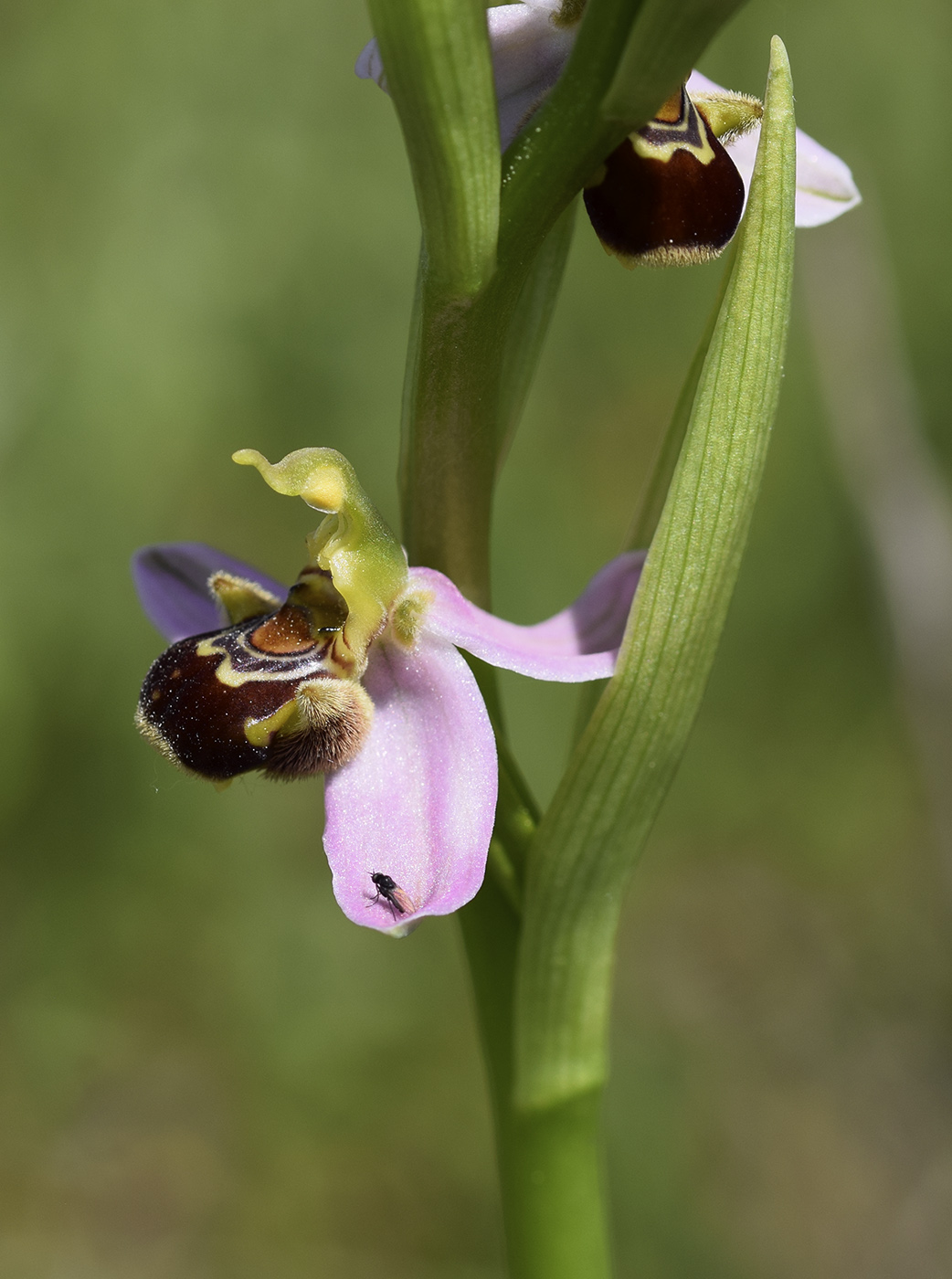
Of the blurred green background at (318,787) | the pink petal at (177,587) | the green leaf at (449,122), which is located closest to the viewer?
the green leaf at (449,122)

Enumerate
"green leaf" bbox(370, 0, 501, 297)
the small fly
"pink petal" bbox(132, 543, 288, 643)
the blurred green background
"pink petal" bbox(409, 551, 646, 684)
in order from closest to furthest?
1. "green leaf" bbox(370, 0, 501, 297)
2. the small fly
3. "pink petal" bbox(409, 551, 646, 684)
4. "pink petal" bbox(132, 543, 288, 643)
5. the blurred green background

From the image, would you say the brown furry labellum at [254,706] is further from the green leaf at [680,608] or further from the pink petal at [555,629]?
the green leaf at [680,608]

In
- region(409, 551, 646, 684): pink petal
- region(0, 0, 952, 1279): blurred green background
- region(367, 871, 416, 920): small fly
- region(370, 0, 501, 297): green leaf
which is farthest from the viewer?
region(0, 0, 952, 1279): blurred green background

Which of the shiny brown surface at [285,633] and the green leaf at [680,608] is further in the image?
the shiny brown surface at [285,633]

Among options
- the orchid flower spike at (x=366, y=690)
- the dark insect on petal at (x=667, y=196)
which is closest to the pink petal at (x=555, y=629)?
the orchid flower spike at (x=366, y=690)

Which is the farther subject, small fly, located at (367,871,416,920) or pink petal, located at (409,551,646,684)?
pink petal, located at (409,551,646,684)

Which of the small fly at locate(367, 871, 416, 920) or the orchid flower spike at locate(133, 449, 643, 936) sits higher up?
the orchid flower spike at locate(133, 449, 643, 936)

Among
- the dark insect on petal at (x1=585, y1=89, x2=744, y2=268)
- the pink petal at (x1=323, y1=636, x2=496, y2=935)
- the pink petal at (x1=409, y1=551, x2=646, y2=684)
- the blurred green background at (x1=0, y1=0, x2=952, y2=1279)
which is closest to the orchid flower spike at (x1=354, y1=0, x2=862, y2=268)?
the dark insect on petal at (x1=585, y1=89, x2=744, y2=268)

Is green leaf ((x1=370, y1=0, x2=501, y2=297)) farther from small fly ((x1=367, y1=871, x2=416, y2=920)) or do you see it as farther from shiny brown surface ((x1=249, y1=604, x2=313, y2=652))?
small fly ((x1=367, y1=871, x2=416, y2=920))
